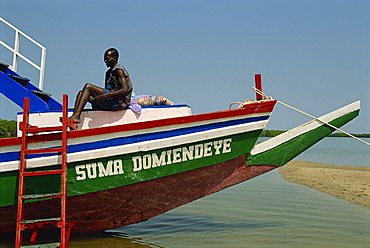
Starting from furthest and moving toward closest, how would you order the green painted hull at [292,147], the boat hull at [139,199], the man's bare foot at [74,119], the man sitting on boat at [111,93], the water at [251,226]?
the water at [251,226]
the green painted hull at [292,147]
the man sitting on boat at [111,93]
the boat hull at [139,199]
the man's bare foot at [74,119]

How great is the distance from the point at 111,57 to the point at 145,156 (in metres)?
1.38

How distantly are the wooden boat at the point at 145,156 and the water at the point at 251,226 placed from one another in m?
0.73

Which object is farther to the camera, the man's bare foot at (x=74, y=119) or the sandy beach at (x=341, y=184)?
the sandy beach at (x=341, y=184)

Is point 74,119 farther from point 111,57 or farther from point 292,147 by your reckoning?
point 292,147

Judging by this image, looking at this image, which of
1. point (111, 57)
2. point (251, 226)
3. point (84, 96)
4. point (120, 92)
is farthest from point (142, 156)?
point (251, 226)

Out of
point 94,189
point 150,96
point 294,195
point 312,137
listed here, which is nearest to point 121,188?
point 94,189

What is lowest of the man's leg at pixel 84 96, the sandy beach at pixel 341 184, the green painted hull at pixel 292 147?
the sandy beach at pixel 341 184

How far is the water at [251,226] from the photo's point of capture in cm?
628

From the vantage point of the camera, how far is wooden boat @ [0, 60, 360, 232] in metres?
5.12

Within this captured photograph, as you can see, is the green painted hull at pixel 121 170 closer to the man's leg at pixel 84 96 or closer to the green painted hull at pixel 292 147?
the green painted hull at pixel 292 147

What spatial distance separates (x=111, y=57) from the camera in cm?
574

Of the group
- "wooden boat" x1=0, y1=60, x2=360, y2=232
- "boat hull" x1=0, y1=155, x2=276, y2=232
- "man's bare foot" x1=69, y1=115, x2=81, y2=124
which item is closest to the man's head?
"wooden boat" x1=0, y1=60, x2=360, y2=232

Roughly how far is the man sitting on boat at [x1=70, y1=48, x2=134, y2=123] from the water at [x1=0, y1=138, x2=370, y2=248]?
6.08ft

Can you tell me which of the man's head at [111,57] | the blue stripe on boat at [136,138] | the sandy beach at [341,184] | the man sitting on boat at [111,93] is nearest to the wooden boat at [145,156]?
the blue stripe on boat at [136,138]
